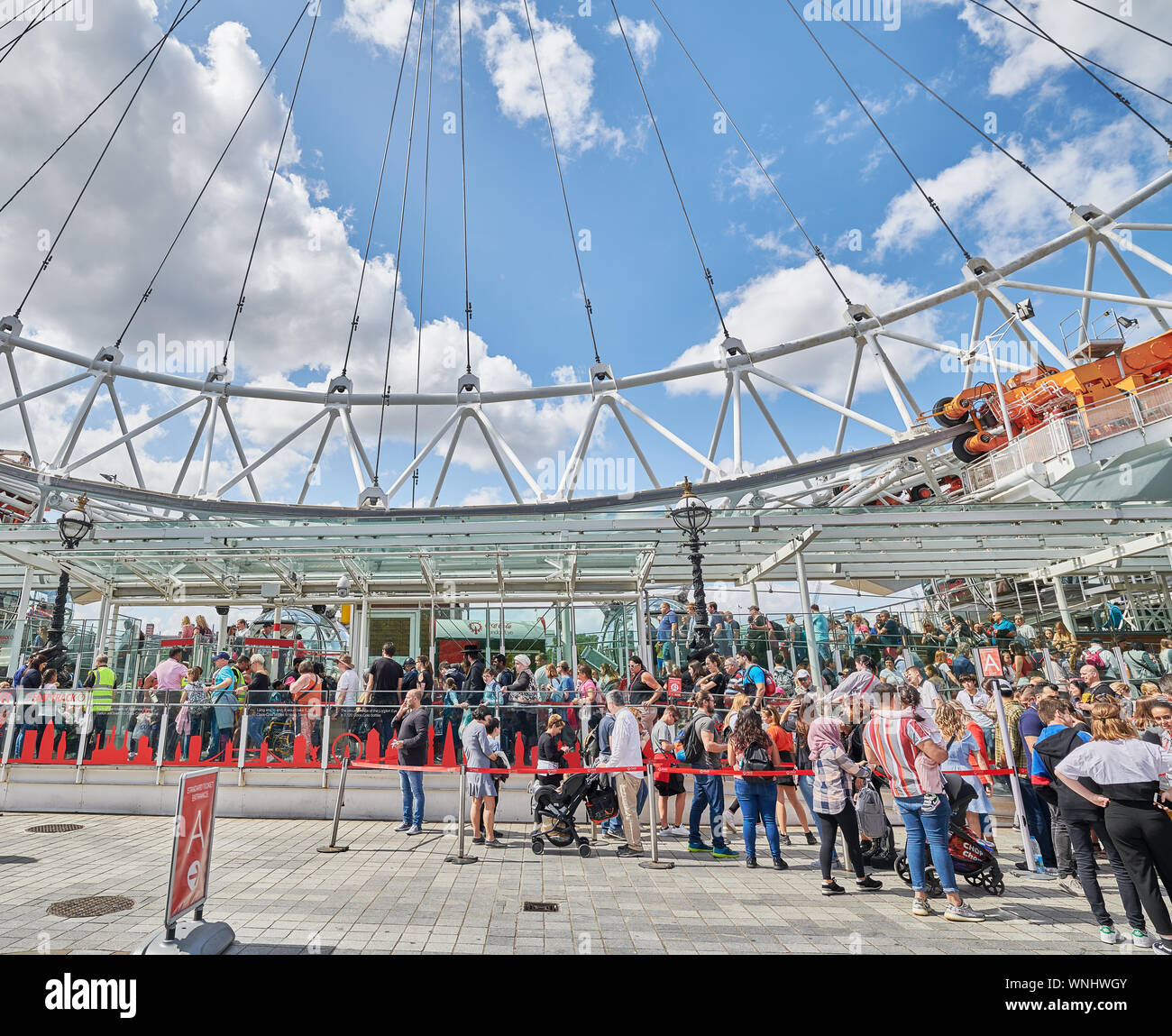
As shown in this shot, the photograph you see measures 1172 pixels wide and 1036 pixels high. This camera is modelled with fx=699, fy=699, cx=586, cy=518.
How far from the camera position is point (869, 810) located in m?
6.97

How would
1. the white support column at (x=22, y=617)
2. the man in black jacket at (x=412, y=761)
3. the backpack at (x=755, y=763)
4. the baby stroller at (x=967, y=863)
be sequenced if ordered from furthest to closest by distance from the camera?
the white support column at (x=22, y=617) < the man in black jacket at (x=412, y=761) < the backpack at (x=755, y=763) < the baby stroller at (x=967, y=863)

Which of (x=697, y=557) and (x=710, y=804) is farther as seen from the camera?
(x=697, y=557)

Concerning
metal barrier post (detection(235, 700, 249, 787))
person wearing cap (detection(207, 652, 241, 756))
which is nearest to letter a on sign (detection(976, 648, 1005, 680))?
metal barrier post (detection(235, 700, 249, 787))

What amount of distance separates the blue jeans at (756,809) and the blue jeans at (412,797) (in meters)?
4.36

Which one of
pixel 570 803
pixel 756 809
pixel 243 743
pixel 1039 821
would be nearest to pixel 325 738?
pixel 243 743

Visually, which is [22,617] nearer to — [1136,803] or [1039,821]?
[1039,821]

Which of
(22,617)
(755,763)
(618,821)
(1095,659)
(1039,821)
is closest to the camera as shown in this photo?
(755,763)

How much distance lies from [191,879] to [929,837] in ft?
19.0

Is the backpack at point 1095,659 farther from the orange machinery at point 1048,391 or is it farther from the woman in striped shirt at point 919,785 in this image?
the woman in striped shirt at point 919,785

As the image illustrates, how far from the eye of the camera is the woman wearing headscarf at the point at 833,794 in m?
6.77

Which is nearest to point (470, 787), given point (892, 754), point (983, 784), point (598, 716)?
point (598, 716)

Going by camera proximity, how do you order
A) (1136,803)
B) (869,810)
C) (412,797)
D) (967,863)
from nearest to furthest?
(1136,803)
(967,863)
(869,810)
(412,797)

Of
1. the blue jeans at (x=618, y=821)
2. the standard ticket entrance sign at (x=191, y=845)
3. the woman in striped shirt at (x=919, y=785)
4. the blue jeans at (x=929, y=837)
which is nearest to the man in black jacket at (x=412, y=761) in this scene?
the blue jeans at (x=618, y=821)

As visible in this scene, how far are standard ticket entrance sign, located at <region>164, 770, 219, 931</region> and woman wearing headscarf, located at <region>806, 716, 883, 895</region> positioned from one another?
5298 millimetres
